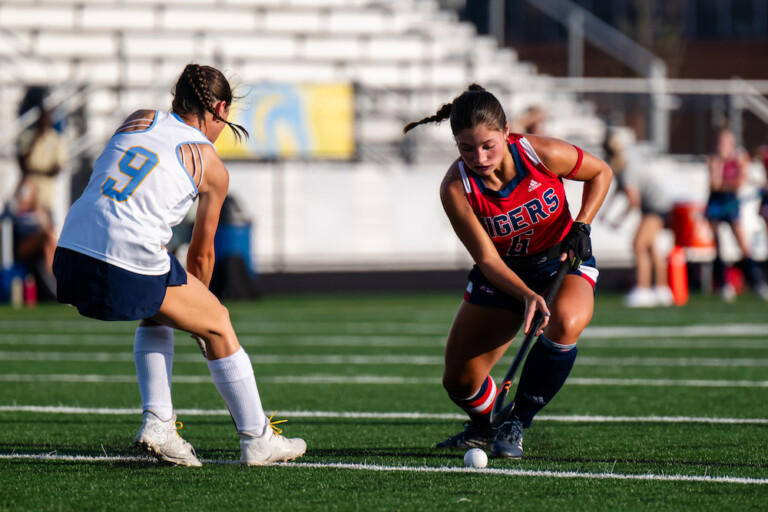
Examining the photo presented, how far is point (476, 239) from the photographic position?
5.11 m

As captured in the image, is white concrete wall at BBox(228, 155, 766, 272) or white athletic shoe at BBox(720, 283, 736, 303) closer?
white athletic shoe at BBox(720, 283, 736, 303)

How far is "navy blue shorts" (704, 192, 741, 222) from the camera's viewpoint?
15531 mm

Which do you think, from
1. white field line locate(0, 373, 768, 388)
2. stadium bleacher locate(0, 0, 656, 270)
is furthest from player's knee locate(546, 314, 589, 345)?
stadium bleacher locate(0, 0, 656, 270)

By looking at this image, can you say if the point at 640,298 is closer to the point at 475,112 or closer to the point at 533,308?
the point at 533,308

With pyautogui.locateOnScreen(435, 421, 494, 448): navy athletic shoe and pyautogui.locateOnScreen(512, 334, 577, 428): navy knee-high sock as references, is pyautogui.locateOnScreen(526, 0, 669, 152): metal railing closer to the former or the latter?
pyautogui.locateOnScreen(435, 421, 494, 448): navy athletic shoe

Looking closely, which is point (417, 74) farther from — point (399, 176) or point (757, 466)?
point (757, 466)

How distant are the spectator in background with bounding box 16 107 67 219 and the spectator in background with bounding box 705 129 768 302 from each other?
28.1ft

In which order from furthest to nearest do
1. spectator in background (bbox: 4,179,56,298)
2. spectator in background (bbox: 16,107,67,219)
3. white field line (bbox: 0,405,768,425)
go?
1. spectator in background (bbox: 16,107,67,219)
2. spectator in background (bbox: 4,179,56,298)
3. white field line (bbox: 0,405,768,425)

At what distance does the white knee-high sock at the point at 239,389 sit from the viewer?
473 centimetres

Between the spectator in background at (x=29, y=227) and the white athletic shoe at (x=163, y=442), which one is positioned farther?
the spectator in background at (x=29, y=227)

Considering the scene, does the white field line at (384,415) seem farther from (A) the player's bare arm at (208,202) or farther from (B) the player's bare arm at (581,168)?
(A) the player's bare arm at (208,202)

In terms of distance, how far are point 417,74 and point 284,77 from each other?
106 inches

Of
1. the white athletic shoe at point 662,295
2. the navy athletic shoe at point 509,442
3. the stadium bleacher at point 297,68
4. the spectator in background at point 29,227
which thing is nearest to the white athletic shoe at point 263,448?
the navy athletic shoe at point 509,442

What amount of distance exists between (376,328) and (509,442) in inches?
283
